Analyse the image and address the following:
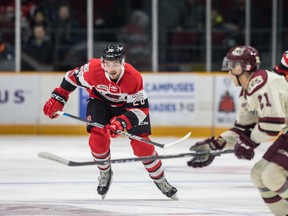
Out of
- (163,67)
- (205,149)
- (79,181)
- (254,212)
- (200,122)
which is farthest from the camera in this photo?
(163,67)

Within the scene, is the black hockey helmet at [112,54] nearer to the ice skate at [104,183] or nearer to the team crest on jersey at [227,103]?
the ice skate at [104,183]

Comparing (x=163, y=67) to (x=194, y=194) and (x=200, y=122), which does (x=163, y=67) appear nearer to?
(x=200, y=122)

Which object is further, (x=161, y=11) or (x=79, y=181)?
(x=161, y=11)

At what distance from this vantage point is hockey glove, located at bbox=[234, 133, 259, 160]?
6.07m

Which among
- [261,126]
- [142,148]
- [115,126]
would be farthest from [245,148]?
[142,148]

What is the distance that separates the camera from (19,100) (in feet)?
45.8

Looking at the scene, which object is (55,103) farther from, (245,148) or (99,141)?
(245,148)

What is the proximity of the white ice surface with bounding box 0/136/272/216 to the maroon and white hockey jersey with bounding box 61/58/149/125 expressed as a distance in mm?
660

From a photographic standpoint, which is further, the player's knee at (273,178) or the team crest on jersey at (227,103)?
the team crest on jersey at (227,103)

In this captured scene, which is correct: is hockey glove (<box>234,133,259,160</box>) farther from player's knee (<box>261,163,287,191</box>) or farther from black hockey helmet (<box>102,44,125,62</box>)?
black hockey helmet (<box>102,44,125,62</box>)

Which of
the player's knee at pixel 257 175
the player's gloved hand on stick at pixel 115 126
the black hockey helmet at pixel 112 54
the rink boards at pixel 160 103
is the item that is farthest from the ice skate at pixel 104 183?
the rink boards at pixel 160 103

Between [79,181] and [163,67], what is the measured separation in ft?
18.6

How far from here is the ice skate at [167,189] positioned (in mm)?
8023

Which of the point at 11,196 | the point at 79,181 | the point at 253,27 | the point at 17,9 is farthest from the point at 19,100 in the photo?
the point at 11,196
